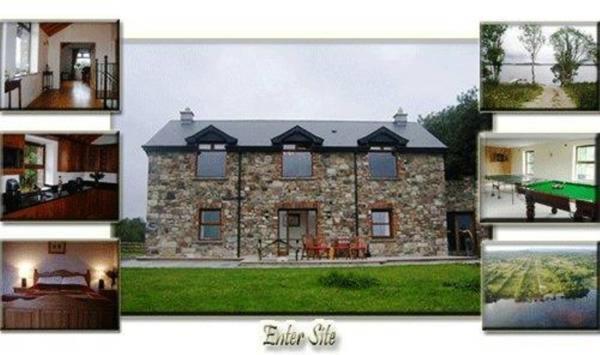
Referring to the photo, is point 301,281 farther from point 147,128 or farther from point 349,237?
point 147,128

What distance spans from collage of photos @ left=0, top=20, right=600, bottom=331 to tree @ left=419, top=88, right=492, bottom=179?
0.02m

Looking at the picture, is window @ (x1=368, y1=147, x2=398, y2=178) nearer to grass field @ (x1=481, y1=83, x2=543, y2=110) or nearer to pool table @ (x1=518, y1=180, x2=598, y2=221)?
grass field @ (x1=481, y1=83, x2=543, y2=110)

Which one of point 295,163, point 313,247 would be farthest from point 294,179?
point 313,247

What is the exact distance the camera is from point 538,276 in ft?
26.3

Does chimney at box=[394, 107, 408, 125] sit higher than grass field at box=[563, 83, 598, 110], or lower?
lower

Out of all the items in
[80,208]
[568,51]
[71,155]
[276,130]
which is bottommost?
[80,208]

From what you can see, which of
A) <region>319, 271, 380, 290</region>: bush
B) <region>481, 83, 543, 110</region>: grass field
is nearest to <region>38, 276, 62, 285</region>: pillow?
<region>319, 271, 380, 290</region>: bush

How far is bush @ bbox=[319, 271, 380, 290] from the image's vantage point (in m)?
8.10

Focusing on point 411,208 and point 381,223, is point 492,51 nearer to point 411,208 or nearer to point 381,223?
point 411,208

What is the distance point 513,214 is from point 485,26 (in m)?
1.81

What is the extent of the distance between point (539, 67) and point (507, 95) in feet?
1.35

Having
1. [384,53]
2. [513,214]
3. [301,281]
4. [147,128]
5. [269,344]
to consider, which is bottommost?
[269,344]

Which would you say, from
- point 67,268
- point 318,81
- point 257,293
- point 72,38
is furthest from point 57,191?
point 318,81

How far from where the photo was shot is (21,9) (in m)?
8.00
